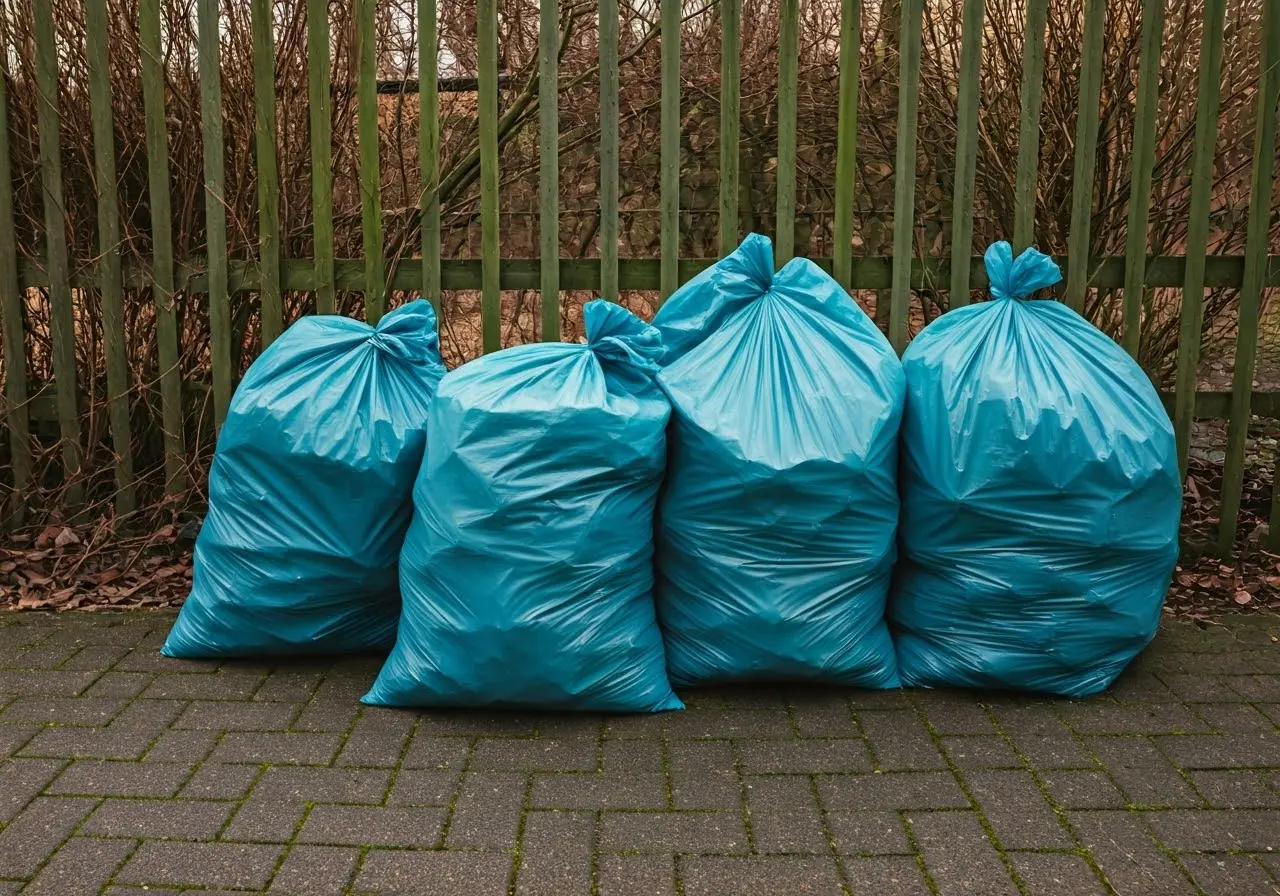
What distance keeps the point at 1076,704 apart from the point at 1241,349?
62.6 inches

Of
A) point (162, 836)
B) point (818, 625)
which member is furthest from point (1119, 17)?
point (162, 836)

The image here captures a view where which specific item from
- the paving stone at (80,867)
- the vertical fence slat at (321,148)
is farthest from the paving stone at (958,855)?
the vertical fence slat at (321,148)

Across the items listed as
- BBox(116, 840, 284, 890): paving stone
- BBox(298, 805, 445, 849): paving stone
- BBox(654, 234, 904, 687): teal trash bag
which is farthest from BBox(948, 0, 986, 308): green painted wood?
BBox(116, 840, 284, 890): paving stone

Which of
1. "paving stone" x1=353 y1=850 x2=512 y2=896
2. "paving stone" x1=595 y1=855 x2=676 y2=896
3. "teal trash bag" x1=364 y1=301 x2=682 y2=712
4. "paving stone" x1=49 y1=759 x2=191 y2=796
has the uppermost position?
"teal trash bag" x1=364 y1=301 x2=682 y2=712

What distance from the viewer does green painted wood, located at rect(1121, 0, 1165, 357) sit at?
3807 millimetres

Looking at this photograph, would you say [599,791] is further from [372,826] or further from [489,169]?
[489,169]

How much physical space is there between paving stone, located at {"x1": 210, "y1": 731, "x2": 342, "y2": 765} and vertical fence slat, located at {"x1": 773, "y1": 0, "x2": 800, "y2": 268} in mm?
2036

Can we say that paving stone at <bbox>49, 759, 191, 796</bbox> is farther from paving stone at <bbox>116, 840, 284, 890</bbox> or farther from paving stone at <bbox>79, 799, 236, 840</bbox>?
paving stone at <bbox>116, 840, 284, 890</bbox>

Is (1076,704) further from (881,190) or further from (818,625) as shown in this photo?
(881,190)

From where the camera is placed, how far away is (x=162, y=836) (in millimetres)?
2430

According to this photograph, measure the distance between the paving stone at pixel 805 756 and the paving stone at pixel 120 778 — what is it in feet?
4.23

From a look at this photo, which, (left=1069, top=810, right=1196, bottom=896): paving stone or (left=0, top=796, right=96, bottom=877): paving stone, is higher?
(left=0, top=796, right=96, bottom=877): paving stone

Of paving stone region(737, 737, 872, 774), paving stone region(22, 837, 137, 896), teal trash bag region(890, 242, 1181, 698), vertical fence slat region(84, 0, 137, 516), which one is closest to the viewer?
A: paving stone region(22, 837, 137, 896)

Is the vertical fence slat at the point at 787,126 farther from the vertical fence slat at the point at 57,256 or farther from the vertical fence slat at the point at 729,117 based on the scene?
the vertical fence slat at the point at 57,256
